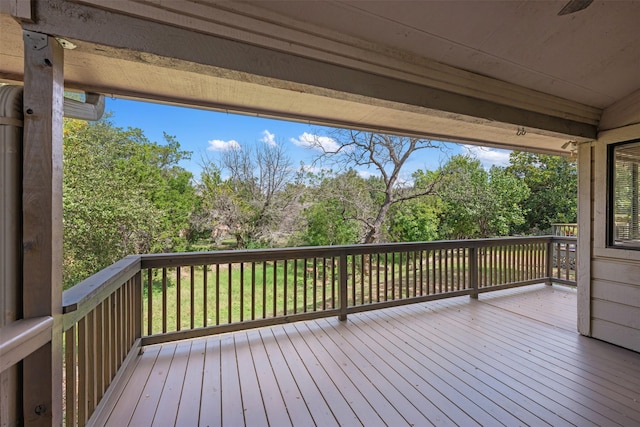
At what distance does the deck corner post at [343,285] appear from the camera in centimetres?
347

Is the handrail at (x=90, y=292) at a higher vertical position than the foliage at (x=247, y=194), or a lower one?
lower

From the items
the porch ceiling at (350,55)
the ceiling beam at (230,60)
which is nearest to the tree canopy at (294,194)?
the porch ceiling at (350,55)

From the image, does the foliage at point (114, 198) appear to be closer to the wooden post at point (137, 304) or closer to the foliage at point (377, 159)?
the foliage at point (377, 159)

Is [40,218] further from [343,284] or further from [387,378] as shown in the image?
[343,284]

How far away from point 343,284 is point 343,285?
0.01 m

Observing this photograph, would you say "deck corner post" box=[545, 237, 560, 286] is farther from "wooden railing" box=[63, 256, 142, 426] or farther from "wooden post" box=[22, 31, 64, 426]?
"wooden post" box=[22, 31, 64, 426]

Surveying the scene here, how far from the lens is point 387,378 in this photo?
2275 mm

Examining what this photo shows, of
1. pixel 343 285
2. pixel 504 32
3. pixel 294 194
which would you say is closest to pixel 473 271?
pixel 343 285

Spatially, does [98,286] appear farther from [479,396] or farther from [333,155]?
[333,155]

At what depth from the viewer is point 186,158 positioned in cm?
974

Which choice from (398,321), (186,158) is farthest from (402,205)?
(186,158)

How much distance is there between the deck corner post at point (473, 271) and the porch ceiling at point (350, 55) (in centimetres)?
222

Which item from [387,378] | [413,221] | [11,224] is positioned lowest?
[387,378]

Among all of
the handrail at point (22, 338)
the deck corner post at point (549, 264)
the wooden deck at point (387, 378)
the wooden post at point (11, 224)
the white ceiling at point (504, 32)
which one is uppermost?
the white ceiling at point (504, 32)
